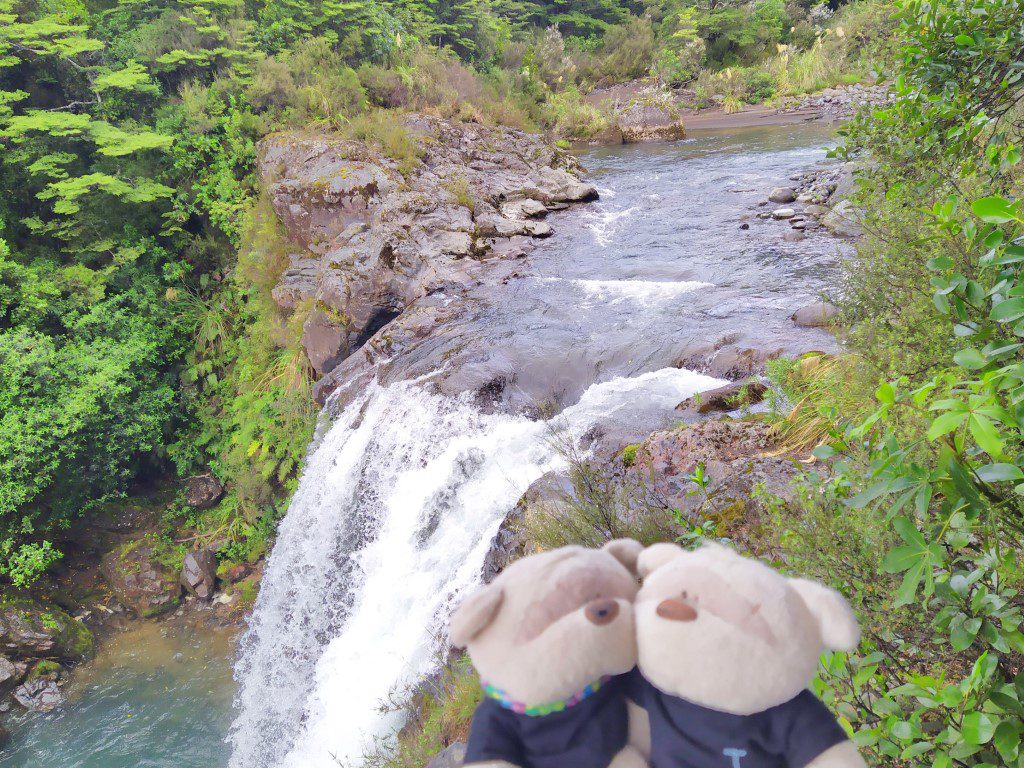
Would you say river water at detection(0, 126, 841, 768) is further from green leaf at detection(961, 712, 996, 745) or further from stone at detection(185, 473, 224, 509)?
green leaf at detection(961, 712, 996, 745)

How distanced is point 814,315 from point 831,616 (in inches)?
241

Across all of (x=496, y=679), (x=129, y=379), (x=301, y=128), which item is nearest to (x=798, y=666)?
(x=496, y=679)

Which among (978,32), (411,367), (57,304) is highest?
(978,32)

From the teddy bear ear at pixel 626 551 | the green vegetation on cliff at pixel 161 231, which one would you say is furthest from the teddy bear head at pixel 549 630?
the green vegetation on cliff at pixel 161 231

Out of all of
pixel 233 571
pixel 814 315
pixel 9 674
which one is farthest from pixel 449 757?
pixel 9 674

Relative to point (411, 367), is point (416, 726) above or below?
below

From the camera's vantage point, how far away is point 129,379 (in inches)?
377

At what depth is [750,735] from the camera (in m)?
1.05

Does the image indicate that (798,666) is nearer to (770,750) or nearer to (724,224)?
(770,750)

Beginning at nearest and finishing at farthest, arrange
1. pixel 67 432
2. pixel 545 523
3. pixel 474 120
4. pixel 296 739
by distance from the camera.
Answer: pixel 545 523, pixel 296 739, pixel 67 432, pixel 474 120

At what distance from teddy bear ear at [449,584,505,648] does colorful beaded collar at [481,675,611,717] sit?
0.34 ft

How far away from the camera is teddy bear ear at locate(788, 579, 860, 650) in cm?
97

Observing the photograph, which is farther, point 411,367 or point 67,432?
point 67,432

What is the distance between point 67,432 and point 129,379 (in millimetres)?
1409
